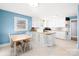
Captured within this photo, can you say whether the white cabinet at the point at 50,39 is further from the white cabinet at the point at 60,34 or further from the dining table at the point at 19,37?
the dining table at the point at 19,37

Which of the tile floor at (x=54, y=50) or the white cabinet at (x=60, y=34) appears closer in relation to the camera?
the tile floor at (x=54, y=50)

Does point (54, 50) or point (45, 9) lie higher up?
point (45, 9)

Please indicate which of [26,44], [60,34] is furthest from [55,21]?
[26,44]

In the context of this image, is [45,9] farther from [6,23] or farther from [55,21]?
[6,23]

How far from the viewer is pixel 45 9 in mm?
1881

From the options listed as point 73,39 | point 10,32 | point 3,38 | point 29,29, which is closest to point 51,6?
point 29,29

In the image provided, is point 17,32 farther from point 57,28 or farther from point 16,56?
point 57,28

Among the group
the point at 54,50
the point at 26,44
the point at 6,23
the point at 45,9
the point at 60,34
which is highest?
the point at 45,9

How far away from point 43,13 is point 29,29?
17.1 inches

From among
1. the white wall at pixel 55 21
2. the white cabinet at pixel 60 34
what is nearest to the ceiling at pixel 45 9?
the white wall at pixel 55 21

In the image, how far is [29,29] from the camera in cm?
197

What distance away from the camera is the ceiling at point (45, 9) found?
1800mm

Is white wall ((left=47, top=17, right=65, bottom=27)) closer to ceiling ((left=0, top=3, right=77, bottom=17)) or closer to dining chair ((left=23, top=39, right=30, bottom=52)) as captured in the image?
ceiling ((left=0, top=3, right=77, bottom=17))

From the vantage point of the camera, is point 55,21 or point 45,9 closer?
point 45,9
